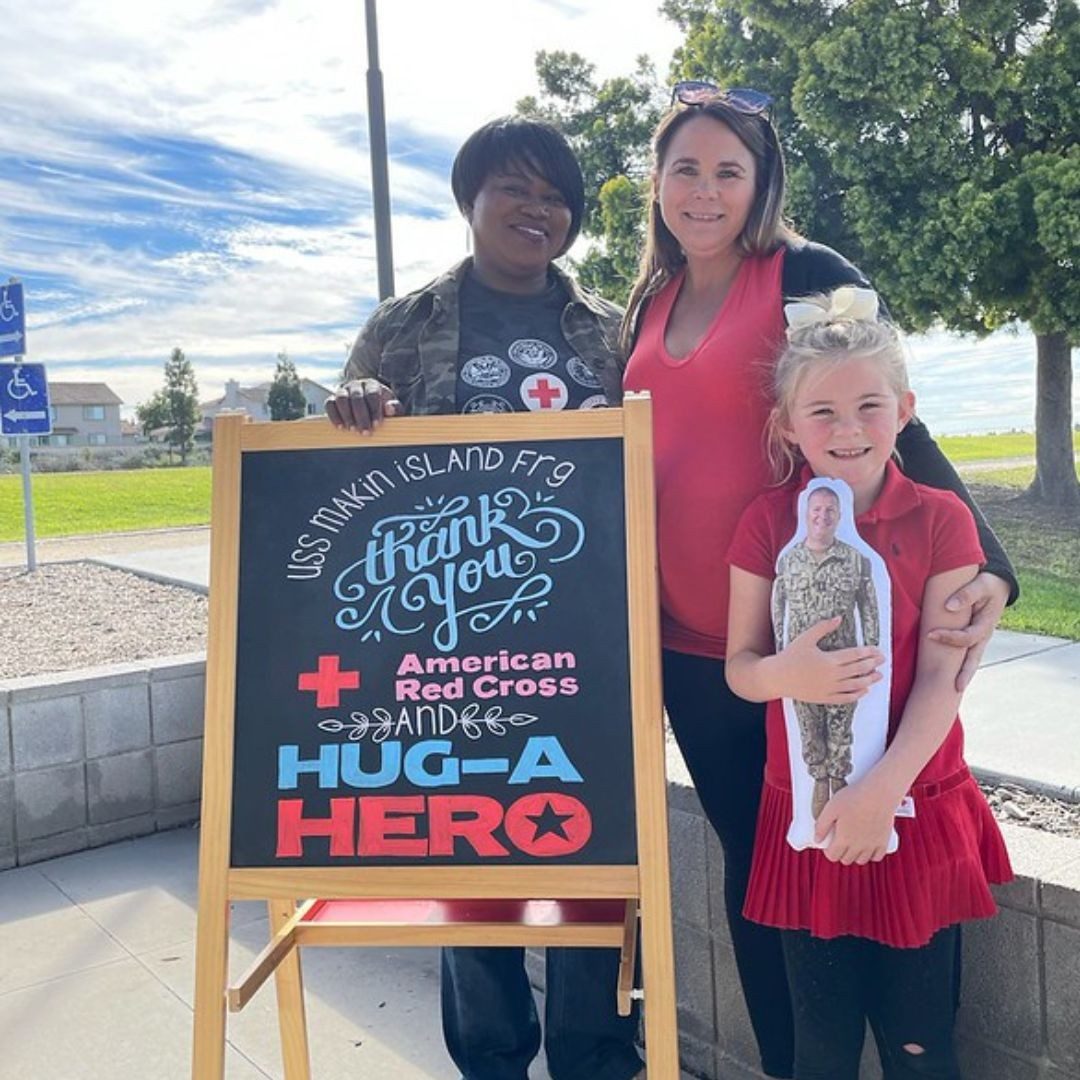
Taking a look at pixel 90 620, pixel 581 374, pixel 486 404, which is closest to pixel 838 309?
pixel 581 374

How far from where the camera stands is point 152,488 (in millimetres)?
25703

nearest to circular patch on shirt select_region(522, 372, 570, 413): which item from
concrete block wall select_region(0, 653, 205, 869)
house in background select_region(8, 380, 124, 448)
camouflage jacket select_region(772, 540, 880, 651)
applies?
camouflage jacket select_region(772, 540, 880, 651)

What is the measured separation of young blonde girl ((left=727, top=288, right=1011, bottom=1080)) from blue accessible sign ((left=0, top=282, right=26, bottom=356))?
851cm

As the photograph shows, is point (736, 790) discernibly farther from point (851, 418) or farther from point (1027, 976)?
point (851, 418)

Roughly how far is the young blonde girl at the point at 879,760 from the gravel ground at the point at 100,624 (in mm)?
1304

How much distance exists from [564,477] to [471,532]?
7.4 inches

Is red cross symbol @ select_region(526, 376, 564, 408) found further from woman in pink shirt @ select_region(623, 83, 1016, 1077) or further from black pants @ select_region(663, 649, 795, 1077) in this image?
black pants @ select_region(663, 649, 795, 1077)

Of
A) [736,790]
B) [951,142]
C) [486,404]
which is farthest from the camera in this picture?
[951,142]

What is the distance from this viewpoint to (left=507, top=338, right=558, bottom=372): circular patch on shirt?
2383mm

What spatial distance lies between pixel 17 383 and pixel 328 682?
8230mm

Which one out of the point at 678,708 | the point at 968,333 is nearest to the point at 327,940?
the point at 678,708

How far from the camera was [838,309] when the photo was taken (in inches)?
72.0

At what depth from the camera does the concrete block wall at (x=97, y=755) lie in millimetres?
3910

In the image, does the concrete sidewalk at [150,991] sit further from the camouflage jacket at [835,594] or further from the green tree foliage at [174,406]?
the green tree foliage at [174,406]
